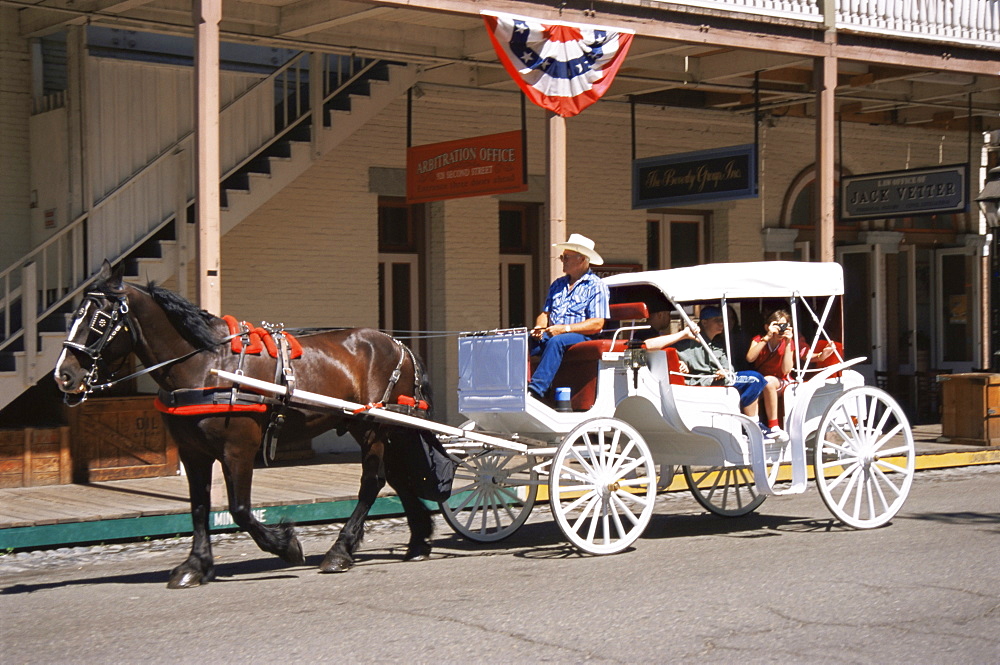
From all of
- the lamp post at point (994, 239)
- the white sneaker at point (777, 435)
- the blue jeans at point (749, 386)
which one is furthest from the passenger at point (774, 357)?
the lamp post at point (994, 239)

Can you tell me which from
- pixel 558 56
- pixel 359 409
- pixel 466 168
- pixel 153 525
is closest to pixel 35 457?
pixel 153 525

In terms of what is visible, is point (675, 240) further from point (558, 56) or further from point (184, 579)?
point (184, 579)

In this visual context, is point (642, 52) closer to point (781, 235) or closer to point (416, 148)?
point (416, 148)

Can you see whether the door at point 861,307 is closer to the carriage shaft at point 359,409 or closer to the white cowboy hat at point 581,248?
the white cowboy hat at point 581,248


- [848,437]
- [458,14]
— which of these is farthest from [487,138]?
[848,437]

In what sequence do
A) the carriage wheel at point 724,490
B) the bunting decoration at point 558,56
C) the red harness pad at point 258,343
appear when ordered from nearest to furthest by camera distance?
the red harness pad at point 258,343 → the carriage wheel at point 724,490 → the bunting decoration at point 558,56

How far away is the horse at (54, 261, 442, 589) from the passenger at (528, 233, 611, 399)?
1.15 meters

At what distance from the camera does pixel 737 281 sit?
9258mm

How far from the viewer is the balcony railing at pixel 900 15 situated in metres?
13.5

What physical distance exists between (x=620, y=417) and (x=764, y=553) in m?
1.57

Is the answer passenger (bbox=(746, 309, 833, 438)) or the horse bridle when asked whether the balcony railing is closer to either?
passenger (bbox=(746, 309, 833, 438))

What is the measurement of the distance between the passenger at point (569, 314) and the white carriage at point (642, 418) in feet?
0.44

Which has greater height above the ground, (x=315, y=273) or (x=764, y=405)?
(x=315, y=273)

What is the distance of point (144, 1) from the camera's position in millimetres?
12180
